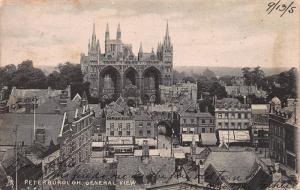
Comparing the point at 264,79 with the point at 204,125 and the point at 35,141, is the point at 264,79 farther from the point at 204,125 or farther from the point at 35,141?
the point at 35,141

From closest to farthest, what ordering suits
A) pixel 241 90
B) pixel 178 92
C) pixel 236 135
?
pixel 236 135 < pixel 241 90 < pixel 178 92

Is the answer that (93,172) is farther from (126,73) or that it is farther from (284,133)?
(284,133)

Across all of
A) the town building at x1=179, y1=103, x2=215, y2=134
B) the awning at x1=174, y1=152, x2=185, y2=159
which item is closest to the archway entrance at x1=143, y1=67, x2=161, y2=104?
the town building at x1=179, y1=103, x2=215, y2=134

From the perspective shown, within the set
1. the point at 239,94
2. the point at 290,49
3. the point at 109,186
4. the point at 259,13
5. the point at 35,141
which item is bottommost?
the point at 109,186

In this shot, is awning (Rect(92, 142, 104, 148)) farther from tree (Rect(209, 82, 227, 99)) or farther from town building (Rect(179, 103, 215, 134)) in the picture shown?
tree (Rect(209, 82, 227, 99))

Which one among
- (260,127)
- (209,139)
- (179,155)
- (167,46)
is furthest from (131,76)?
(260,127)

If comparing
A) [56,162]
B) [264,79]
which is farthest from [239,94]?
[56,162]
